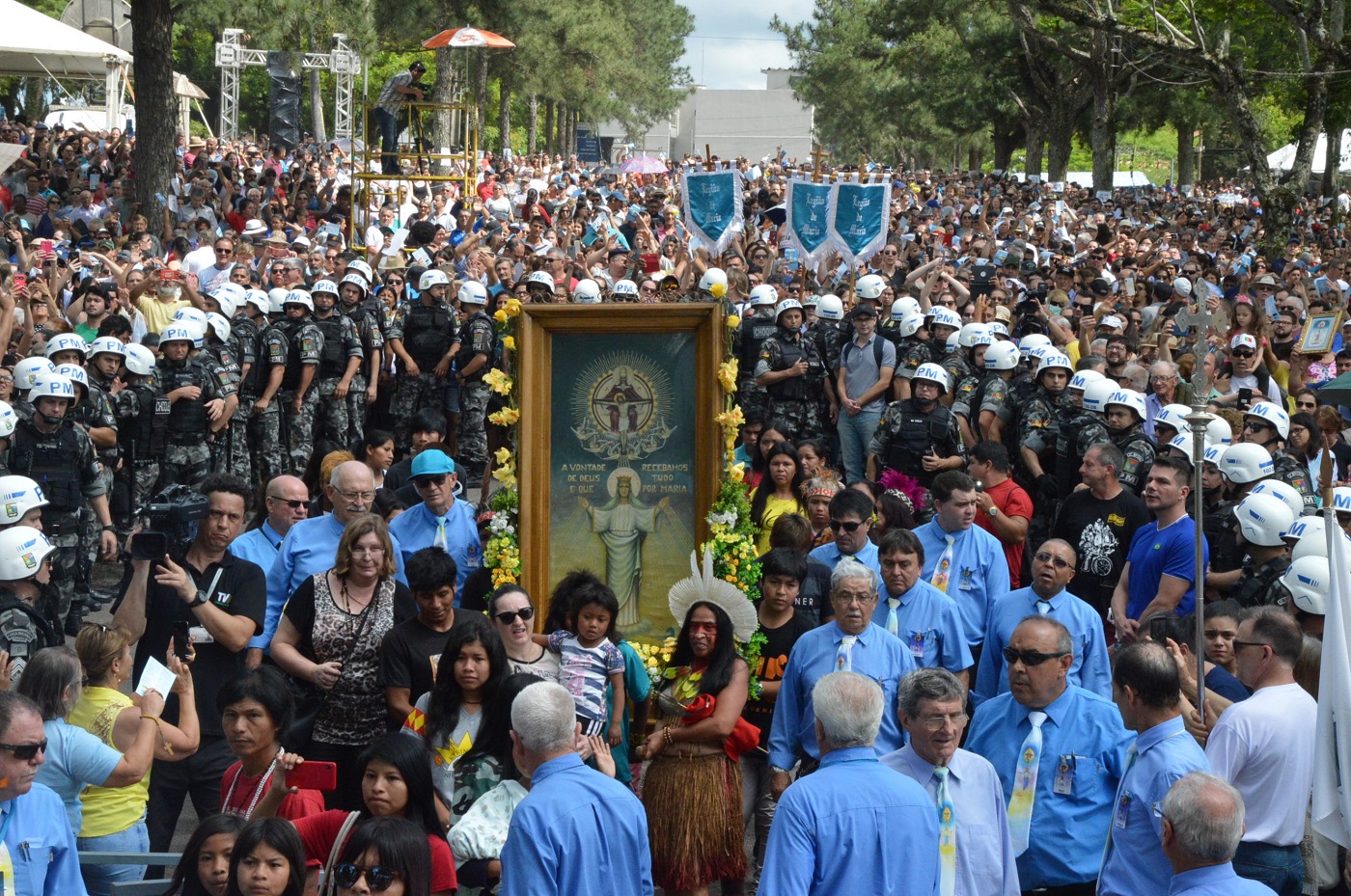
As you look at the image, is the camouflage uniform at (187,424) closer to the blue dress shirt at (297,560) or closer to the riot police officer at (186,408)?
the riot police officer at (186,408)

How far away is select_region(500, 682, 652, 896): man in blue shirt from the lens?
5.07m

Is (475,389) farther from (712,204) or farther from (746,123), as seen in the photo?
(746,123)

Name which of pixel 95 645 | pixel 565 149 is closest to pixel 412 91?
pixel 95 645

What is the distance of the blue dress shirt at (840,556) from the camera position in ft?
27.7

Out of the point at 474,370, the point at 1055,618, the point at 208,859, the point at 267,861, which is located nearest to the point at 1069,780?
the point at 1055,618

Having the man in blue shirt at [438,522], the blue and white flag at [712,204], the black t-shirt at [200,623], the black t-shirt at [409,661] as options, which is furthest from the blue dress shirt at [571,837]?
the blue and white flag at [712,204]

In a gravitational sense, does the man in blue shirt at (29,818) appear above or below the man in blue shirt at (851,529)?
below

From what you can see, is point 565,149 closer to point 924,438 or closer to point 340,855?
point 924,438

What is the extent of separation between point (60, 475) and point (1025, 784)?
25.5 feet

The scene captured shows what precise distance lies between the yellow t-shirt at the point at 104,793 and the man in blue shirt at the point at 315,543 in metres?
1.52

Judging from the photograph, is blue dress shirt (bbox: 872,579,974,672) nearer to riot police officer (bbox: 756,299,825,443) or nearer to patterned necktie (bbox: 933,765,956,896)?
patterned necktie (bbox: 933,765,956,896)

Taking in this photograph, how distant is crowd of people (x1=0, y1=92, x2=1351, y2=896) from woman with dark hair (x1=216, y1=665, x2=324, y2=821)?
0.07 ft

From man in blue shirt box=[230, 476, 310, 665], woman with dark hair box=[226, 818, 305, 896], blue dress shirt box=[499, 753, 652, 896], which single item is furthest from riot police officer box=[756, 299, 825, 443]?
woman with dark hair box=[226, 818, 305, 896]

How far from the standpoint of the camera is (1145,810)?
541cm
